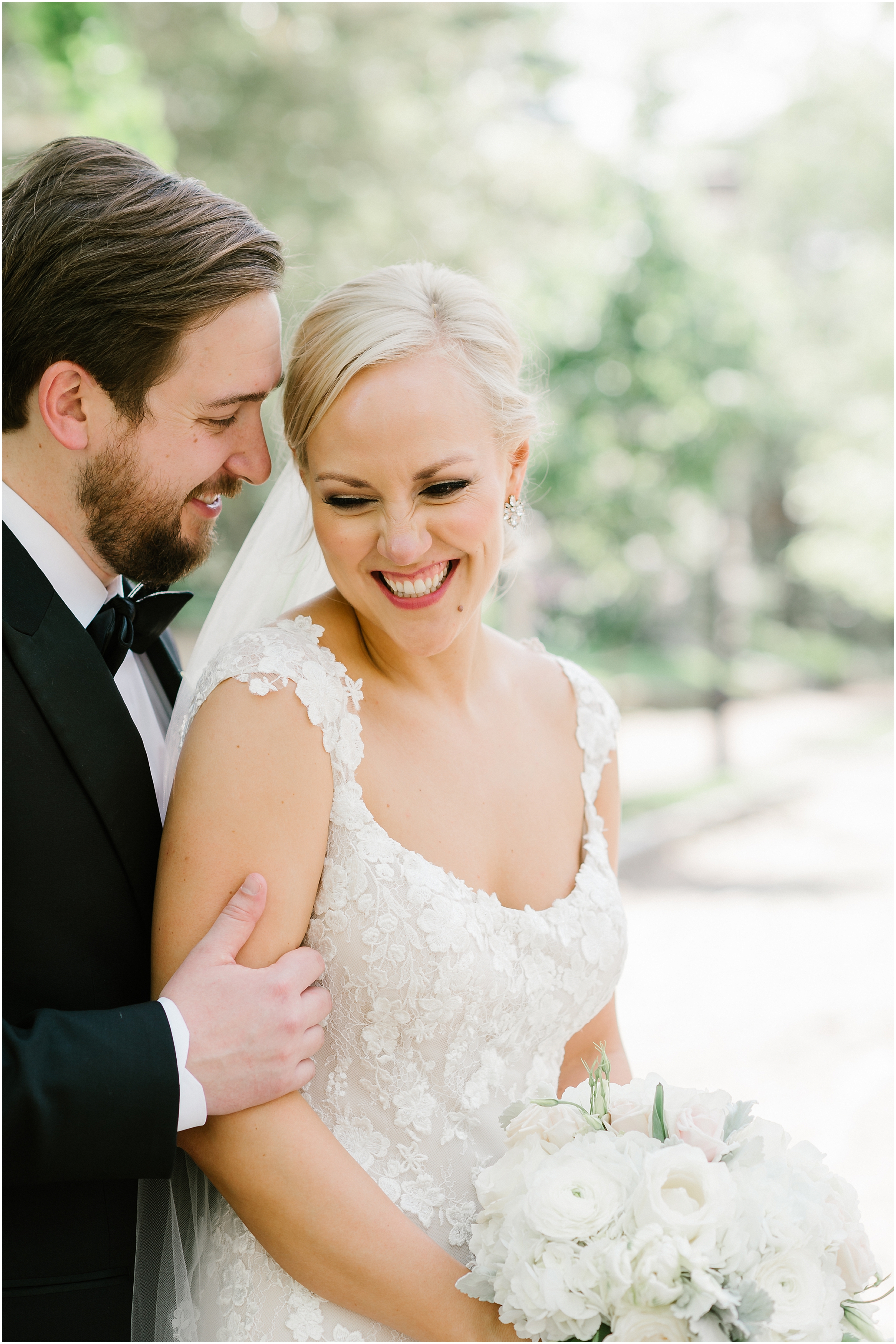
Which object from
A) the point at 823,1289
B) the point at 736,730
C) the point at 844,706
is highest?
the point at 823,1289

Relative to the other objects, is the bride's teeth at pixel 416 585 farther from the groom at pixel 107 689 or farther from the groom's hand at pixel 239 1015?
the groom's hand at pixel 239 1015

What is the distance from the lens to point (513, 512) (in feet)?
8.93

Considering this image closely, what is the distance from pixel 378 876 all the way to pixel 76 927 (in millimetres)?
550

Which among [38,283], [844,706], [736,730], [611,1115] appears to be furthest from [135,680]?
[844,706]

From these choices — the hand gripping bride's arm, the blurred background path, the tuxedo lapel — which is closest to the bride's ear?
the hand gripping bride's arm

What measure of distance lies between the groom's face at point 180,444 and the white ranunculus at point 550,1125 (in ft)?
4.51

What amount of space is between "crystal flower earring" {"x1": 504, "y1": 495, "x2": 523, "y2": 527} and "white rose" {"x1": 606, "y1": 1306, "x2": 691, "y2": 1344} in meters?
1.66

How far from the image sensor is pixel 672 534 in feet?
36.7

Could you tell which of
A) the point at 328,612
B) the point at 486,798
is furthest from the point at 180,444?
the point at 486,798

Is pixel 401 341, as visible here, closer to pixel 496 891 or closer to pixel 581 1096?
pixel 496 891

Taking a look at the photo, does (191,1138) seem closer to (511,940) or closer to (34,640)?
(511,940)

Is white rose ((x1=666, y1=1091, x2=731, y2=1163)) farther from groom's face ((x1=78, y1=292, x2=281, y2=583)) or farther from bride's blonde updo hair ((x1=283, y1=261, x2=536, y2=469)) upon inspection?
groom's face ((x1=78, y1=292, x2=281, y2=583))

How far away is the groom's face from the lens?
2338 millimetres

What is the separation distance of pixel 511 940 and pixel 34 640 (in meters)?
1.08
